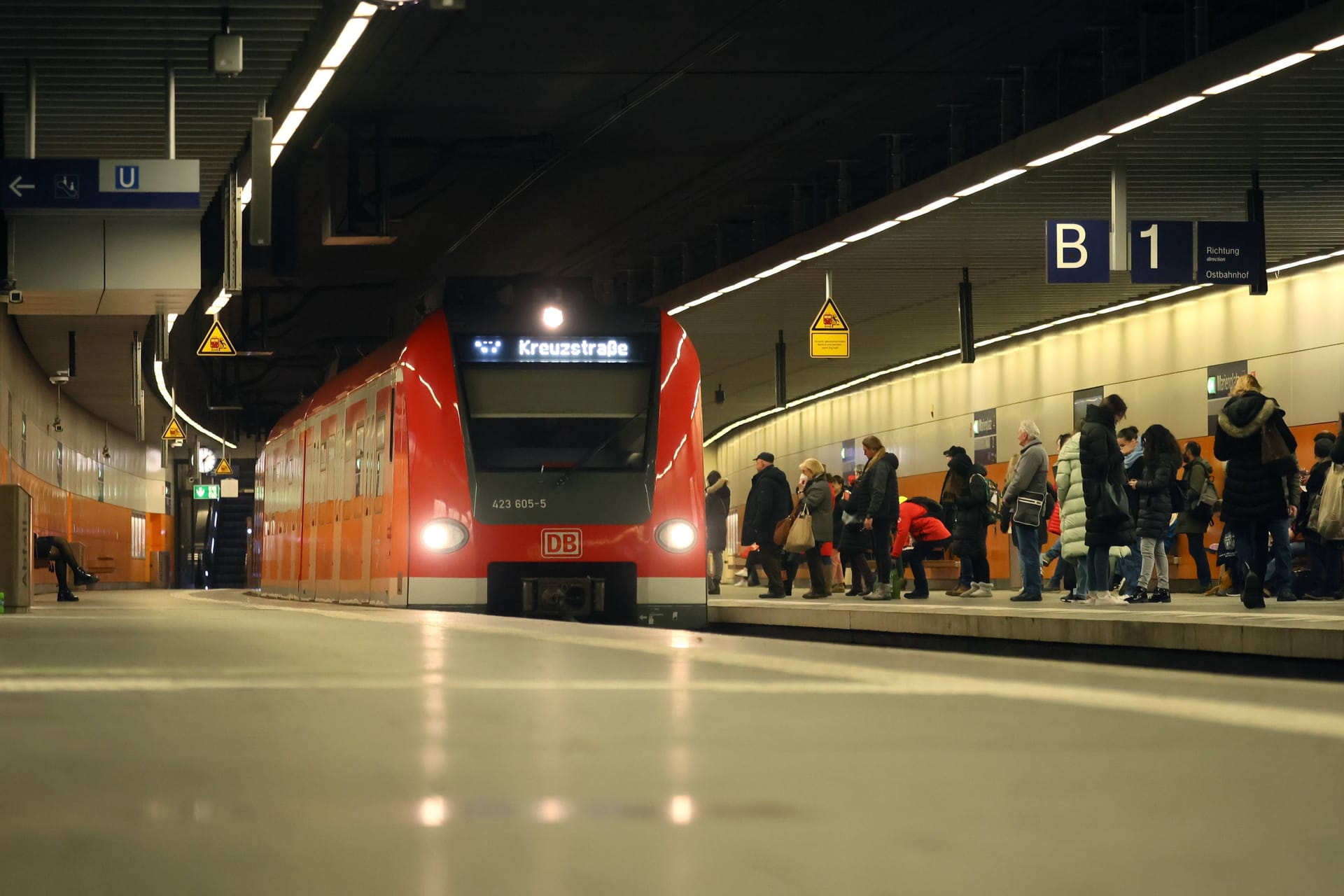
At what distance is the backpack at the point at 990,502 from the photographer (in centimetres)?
1642

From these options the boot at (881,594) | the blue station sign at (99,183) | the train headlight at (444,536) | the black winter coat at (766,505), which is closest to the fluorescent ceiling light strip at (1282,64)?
the boot at (881,594)

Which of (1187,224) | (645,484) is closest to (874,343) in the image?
(1187,224)

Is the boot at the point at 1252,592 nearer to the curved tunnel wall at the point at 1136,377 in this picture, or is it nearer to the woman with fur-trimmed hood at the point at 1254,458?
the woman with fur-trimmed hood at the point at 1254,458

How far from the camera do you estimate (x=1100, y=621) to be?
1102 cm

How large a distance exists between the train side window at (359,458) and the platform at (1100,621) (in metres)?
3.71

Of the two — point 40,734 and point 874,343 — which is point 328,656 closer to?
point 40,734

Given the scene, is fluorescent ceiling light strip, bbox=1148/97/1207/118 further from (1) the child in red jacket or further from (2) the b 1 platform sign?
(2) the b 1 platform sign

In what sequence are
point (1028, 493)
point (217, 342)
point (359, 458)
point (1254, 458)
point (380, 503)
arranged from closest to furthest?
point (1254, 458) < point (380, 503) < point (1028, 493) < point (359, 458) < point (217, 342)

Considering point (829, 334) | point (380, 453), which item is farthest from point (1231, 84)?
point (829, 334)

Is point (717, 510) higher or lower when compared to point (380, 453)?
lower

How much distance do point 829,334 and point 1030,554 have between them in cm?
674

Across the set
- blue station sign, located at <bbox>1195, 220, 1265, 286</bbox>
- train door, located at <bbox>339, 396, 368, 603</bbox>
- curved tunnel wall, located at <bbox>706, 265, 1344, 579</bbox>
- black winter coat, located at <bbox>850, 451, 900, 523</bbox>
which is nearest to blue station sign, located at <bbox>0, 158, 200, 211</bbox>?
train door, located at <bbox>339, 396, 368, 603</bbox>

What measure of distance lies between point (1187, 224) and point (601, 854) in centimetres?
1728

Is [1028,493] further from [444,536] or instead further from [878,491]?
[444,536]
